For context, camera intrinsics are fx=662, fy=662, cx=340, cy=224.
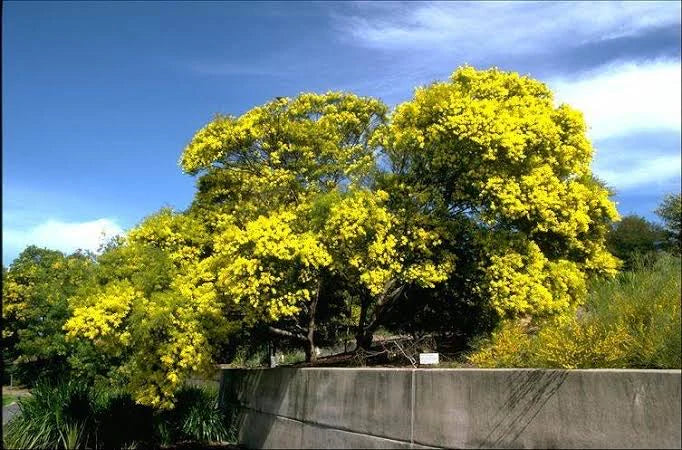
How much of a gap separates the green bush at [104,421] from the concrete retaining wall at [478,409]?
129 inches

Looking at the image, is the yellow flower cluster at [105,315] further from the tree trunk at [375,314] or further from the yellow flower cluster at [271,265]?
the tree trunk at [375,314]

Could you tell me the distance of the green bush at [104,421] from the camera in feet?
42.7

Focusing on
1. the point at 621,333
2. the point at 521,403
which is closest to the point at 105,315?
the point at 521,403

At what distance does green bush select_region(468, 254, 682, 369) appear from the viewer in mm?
6180

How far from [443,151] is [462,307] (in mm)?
4056

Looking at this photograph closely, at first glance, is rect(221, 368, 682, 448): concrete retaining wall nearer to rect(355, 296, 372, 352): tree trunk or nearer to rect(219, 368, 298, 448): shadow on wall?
rect(219, 368, 298, 448): shadow on wall

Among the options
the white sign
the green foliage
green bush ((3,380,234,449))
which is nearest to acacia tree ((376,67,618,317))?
the white sign

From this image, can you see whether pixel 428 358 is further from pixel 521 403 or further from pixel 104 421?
pixel 104 421

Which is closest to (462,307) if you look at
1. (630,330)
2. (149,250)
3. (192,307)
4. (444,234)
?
(444,234)

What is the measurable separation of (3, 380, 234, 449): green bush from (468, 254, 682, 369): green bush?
906 cm

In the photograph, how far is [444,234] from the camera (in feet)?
40.3

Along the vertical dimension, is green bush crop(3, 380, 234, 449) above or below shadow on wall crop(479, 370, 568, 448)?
below

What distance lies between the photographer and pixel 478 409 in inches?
286

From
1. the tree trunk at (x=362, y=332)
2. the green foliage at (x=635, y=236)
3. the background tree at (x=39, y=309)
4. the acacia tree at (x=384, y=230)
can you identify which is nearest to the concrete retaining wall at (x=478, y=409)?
the acacia tree at (x=384, y=230)
